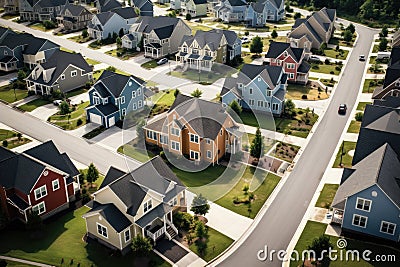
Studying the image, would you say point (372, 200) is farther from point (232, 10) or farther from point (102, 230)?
point (232, 10)

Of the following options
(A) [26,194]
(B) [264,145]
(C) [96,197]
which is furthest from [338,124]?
(A) [26,194]

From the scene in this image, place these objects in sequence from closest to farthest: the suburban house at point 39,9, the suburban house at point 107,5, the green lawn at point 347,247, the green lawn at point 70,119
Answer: the green lawn at point 347,247, the green lawn at point 70,119, the suburban house at point 39,9, the suburban house at point 107,5

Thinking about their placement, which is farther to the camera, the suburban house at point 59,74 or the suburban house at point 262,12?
the suburban house at point 262,12

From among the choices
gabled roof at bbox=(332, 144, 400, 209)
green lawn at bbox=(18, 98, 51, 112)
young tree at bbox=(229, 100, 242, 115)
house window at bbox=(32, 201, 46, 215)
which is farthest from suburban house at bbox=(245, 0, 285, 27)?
house window at bbox=(32, 201, 46, 215)

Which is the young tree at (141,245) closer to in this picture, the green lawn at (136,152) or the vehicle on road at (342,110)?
the green lawn at (136,152)

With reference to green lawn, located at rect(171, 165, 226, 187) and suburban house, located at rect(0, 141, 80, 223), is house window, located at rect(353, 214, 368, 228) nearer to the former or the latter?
green lawn, located at rect(171, 165, 226, 187)

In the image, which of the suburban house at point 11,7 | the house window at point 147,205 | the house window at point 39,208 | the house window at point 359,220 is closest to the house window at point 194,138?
the house window at point 147,205

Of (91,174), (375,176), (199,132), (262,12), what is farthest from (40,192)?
(262,12)
